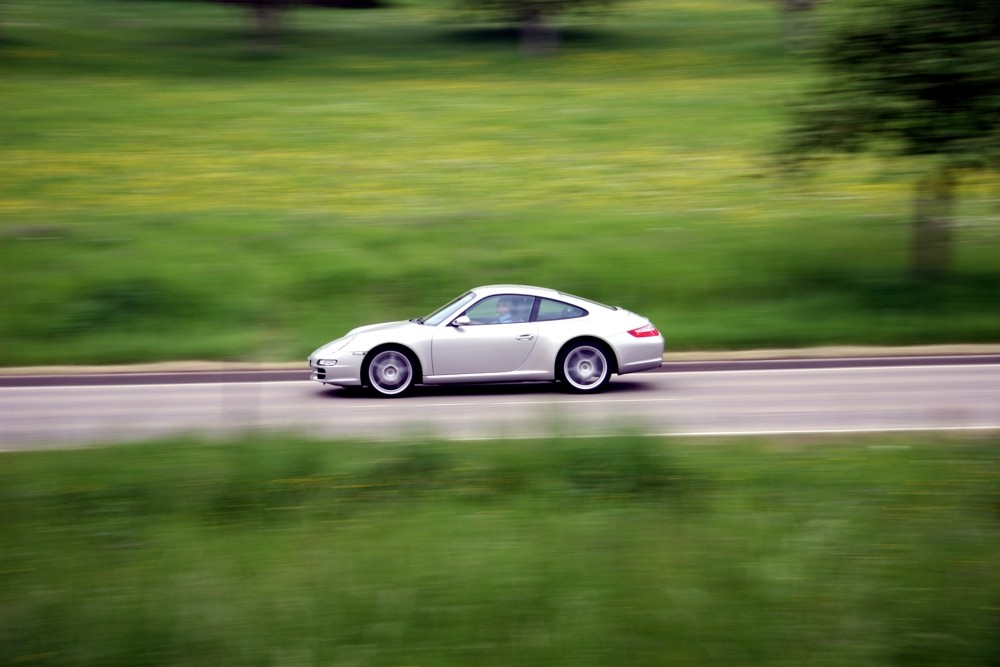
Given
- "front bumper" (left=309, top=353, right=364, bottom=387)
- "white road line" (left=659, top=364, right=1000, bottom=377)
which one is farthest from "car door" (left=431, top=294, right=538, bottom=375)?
"white road line" (left=659, top=364, right=1000, bottom=377)

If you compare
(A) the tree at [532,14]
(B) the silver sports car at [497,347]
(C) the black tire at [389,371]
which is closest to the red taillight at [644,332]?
(B) the silver sports car at [497,347]

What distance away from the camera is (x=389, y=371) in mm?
12055

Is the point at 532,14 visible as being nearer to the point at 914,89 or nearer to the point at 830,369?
the point at 914,89

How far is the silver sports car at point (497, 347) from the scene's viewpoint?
12.0 m

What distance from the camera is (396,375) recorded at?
39.6ft

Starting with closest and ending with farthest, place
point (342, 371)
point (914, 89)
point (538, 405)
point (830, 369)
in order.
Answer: point (538, 405)
point (342, 371)
point (830, 369)
point (914, 89)

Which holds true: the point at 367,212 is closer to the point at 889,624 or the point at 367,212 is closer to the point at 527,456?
the point at 527,456

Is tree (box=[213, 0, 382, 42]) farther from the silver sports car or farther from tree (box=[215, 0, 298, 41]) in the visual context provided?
the silver sports car

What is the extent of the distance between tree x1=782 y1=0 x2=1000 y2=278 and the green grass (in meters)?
9.53

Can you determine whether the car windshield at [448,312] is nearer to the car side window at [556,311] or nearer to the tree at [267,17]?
the car side window at [556,311]

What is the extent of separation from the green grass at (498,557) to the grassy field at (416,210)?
856 cm

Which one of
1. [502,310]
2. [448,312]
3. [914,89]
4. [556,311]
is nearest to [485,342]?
[502,310]

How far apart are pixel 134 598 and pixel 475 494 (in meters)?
2.57

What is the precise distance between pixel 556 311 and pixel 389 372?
7.30ft
